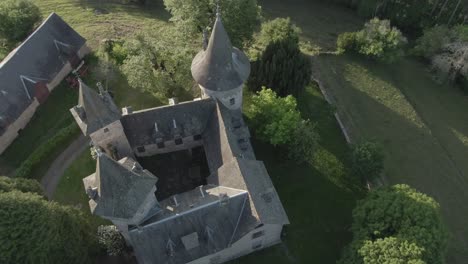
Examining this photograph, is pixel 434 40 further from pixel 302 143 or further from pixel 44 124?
pixel 44 124

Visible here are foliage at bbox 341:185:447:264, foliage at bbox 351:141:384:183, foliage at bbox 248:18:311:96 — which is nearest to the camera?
foliage at bbox 341:185:447:264

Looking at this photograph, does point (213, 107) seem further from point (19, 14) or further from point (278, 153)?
point (19, 14)

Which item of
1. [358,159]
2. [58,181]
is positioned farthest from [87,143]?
[358,159]

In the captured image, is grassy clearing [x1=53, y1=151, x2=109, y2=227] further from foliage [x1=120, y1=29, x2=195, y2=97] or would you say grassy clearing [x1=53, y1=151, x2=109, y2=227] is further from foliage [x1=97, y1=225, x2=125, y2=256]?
foliage [x1=120, y1=29, x2=195, y2=97]

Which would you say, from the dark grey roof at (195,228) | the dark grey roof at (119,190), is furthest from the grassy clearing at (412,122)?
the dark grey roof at (119,190)

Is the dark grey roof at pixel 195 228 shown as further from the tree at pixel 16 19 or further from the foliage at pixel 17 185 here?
the tree at pixel 16 19

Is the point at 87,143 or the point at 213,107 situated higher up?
the point at 213,107

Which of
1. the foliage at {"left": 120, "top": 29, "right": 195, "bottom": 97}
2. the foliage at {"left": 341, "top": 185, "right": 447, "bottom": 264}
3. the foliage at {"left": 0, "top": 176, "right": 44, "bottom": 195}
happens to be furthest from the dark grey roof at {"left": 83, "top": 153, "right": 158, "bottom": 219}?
the foliage at {"left": 341, "top": 185, "right": 447, "bottom": 264}
